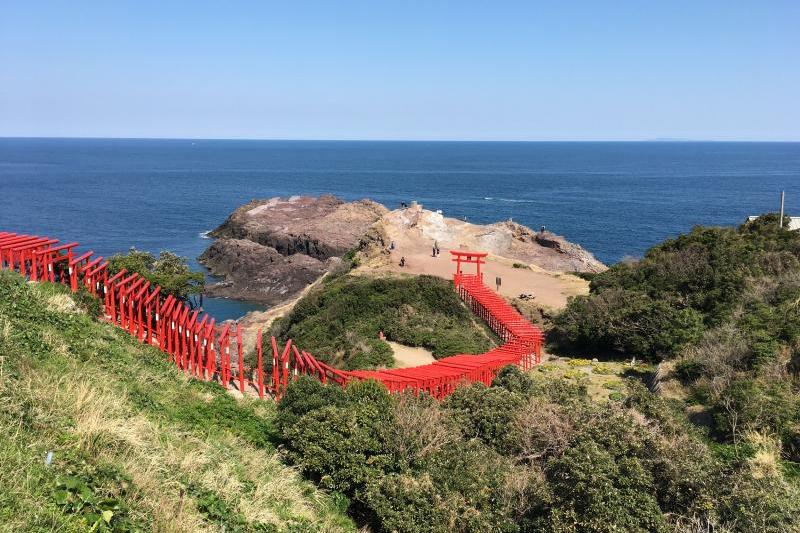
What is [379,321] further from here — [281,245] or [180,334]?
[281,245]

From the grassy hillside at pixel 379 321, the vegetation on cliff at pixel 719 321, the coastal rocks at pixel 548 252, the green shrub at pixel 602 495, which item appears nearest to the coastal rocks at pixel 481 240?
the coastal rocks at pixel 548 252

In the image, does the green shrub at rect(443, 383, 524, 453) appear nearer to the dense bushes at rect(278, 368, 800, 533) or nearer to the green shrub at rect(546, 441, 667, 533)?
the dense bushes at rect(278, 368, 800, 533)

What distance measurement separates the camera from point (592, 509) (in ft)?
26.3

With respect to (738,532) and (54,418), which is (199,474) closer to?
(54,418)

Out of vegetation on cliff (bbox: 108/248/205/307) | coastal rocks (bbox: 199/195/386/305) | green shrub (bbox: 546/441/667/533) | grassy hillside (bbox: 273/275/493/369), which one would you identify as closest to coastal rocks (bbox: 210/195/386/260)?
coastal rocks (bbox: 199/195/386/305)

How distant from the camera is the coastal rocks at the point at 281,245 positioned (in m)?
52.6

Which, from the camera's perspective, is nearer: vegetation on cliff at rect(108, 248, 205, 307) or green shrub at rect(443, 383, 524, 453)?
green shrub at rect(443, 383, 524, 453)

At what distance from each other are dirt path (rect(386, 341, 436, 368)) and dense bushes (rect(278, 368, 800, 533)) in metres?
9.10

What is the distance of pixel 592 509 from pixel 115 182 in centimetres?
13692

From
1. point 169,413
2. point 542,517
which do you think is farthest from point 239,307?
point 542,517

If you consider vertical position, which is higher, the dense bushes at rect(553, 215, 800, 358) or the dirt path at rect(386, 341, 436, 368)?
the dense bushes at rect(553, 215, 800, 358)

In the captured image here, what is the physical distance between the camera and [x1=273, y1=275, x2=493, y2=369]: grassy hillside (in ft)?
72.9

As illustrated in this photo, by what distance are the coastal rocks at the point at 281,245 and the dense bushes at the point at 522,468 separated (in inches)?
1235

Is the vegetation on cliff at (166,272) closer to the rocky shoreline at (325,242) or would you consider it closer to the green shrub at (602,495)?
the rocky shoreline at (325,242)
